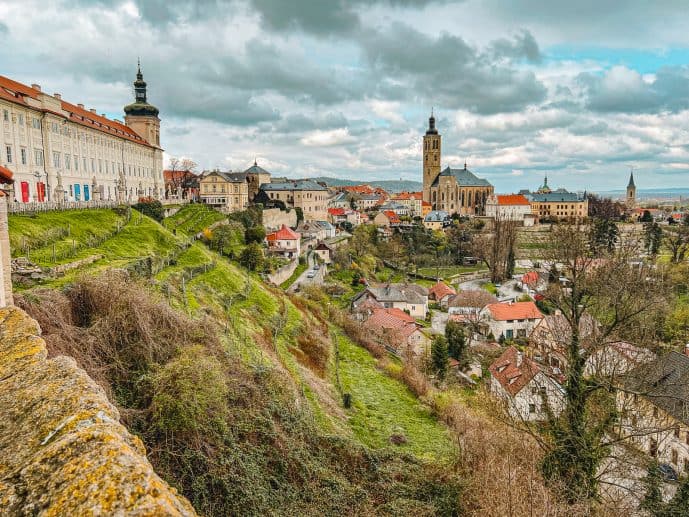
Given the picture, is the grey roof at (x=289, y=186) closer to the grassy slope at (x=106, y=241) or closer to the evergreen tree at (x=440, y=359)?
the grassy slope at (x=106, y=241)

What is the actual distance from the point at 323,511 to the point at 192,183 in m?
85.0

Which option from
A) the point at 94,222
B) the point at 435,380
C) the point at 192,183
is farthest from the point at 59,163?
the point at 192,183

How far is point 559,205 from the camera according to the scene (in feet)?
410

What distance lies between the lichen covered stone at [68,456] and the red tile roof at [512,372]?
2130cm

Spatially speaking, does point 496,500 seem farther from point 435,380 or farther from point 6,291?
point 435,380

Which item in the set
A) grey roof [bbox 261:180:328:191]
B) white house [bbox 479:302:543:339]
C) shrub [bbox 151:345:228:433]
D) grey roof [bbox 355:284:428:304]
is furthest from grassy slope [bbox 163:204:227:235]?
grey roof [bbox 261:180:328:191]

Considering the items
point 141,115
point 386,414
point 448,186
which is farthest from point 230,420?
point 448,186

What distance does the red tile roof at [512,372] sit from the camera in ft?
79.2

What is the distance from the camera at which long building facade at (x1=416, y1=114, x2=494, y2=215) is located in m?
121

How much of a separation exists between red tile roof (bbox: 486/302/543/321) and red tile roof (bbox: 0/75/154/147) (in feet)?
137

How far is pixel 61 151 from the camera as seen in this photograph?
36.4 metres

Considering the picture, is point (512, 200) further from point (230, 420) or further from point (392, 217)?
point (230, 420)

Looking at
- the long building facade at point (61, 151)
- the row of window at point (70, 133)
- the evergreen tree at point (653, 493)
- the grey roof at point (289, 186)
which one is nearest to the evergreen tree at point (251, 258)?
the long building facade at point (61, 151)

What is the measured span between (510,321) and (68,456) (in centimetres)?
4630
